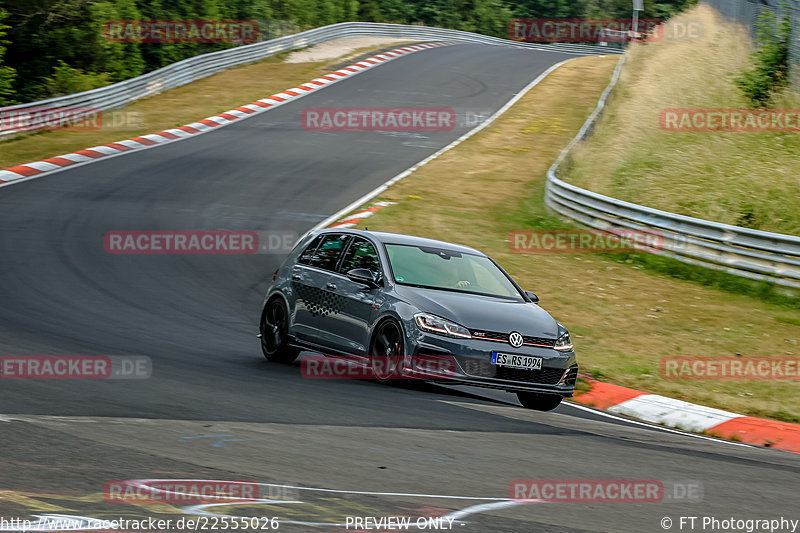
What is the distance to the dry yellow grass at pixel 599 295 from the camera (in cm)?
1225

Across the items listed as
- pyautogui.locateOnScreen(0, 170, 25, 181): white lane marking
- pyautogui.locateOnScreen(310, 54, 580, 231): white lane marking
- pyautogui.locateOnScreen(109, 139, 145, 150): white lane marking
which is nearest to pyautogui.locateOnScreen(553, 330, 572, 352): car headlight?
pyautogui.locateOnScreen(310, 54, 580, 231): white lane marking

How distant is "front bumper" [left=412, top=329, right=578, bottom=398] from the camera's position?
9.66 m

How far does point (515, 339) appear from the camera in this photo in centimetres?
985

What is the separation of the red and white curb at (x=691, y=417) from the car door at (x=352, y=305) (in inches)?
100

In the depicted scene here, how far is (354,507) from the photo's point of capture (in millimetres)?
5465

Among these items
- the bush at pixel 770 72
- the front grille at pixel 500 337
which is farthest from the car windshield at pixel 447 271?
the bush at pixel 770 72

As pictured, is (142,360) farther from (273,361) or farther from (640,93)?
(640,93)

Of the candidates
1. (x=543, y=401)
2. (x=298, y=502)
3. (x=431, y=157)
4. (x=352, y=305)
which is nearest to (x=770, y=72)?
(x=431, y=157)

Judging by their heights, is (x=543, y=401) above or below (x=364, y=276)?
below

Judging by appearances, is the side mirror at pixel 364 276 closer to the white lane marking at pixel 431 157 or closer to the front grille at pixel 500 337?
the front grille at pixel 500 337

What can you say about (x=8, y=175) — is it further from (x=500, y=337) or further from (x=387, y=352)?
Answer: (x=500, y=337)

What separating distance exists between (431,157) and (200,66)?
46.0 ft

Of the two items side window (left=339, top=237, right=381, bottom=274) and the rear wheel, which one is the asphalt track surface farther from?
side window (left=339, top=237, right=381, bottom=274)

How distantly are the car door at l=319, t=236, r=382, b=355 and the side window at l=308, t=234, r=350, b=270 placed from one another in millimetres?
146
